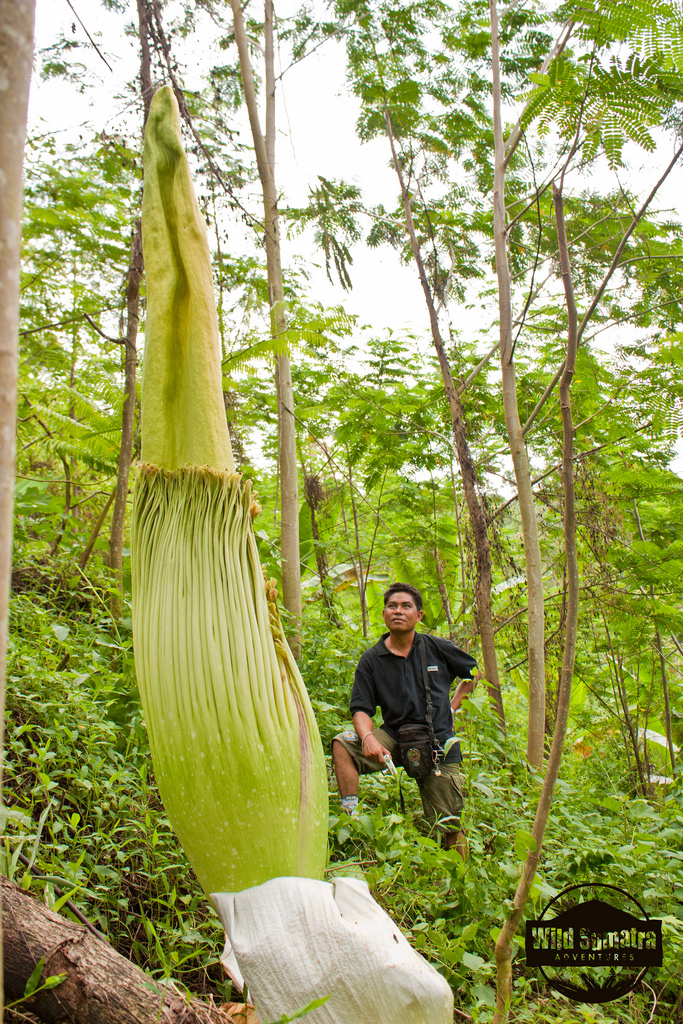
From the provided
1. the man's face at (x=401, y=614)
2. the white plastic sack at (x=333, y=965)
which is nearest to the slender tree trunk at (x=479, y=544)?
the man's face at (x=401, y=614)

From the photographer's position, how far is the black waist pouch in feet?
11.5

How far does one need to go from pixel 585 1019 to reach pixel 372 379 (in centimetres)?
588

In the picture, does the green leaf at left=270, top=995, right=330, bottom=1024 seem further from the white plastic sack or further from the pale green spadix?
the pale green spadix

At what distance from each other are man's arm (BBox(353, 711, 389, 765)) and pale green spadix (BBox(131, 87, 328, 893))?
7.75 ft

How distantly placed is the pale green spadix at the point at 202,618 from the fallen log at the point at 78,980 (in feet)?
1.59

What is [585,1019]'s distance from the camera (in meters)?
2.19

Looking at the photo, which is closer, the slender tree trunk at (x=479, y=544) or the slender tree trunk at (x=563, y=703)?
the slender tree trunk at (x=563, y=703)

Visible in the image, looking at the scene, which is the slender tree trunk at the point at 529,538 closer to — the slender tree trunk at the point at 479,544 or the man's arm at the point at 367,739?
the slender tree trunk at the point at 479,544

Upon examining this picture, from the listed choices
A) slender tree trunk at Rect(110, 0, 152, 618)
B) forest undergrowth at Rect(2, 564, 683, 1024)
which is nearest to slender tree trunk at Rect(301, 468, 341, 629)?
slender tree trunk at Rect(110, 0, 152, 618)

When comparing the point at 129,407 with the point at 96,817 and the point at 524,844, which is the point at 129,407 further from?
the point at 524,844

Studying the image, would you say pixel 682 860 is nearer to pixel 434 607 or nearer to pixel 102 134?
pixel 434 607

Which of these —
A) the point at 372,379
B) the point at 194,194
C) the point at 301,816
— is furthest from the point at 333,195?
the point at 301,816

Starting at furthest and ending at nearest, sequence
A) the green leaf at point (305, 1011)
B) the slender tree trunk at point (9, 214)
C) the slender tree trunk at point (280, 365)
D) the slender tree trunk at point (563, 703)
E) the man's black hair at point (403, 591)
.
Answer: the slender tree trunk at point (280, 365)
the man's black hair at point (403, 591)
the slender tree trunk at point (563, 703)
the green leaf at point (305, 1011)
the slender tree trunk at point (9, 214)

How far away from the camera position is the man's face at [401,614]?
13.4ft
